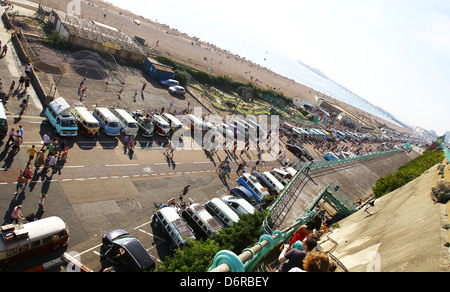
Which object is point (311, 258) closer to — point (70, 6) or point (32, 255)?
point (32, 255)

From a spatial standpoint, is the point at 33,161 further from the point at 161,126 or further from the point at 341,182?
the point at 341,182

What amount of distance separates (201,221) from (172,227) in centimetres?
230

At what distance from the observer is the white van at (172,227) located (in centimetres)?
1535

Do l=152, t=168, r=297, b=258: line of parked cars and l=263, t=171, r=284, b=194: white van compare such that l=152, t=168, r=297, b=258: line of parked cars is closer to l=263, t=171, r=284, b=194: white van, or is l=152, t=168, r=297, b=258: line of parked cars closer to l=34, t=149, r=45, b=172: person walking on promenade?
l=263, t=171, r=284, b=194: white van

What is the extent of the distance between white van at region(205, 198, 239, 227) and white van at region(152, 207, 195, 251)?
316 centimetres

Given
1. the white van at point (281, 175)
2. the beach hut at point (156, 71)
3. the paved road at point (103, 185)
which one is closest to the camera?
the paved road at point (103, 185)

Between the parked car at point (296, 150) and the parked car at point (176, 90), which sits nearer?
the parked car at point (296, 150)

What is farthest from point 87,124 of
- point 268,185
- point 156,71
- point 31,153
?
point 156,71

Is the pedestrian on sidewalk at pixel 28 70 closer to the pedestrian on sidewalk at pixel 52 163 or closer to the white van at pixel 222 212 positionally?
the pedestrian on sidewalk at pixel 52 163

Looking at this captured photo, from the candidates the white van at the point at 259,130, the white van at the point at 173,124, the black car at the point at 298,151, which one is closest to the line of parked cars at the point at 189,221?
the white van at the point at 173,124

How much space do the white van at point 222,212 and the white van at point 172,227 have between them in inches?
124
